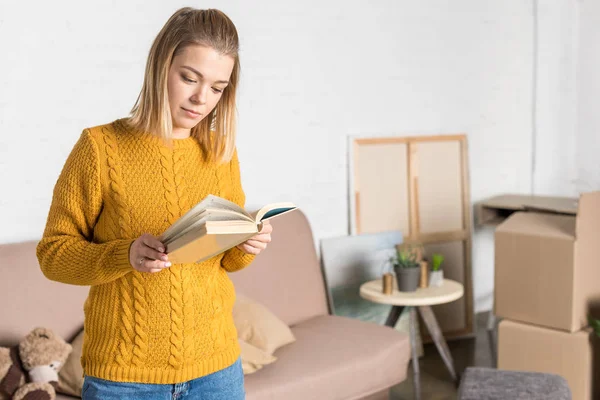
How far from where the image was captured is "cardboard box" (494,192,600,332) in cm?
303

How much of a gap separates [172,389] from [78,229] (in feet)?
1.09

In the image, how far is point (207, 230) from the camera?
1.15m

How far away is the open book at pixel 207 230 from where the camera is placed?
1175 mm

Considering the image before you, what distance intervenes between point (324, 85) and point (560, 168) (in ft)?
6.55

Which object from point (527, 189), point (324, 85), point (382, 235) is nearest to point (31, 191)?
point (324, 85)

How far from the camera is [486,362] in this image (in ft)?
12.5

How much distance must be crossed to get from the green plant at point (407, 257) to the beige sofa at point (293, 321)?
1.27 feet

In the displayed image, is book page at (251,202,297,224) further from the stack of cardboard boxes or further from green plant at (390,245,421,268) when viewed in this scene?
green plant at (390,245,421,268)

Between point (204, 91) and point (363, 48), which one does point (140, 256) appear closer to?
point (204, 91)

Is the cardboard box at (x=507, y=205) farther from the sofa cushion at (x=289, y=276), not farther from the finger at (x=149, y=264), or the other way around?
the finger at (x=149, y=264)

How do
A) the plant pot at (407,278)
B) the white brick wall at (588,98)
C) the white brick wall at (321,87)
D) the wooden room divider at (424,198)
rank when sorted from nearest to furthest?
the white brick wall at (321,87), the plant pot at (407,278), the wooden room divider at (424,198), the white brick wall at (588,98)

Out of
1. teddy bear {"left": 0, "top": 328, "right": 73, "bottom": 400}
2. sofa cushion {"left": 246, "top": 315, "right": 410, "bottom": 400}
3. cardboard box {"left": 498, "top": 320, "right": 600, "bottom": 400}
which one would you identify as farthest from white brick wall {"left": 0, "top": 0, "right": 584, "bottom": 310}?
cardboard box {"left": 498, "top": 320, "right": 600, "bottom": 400}

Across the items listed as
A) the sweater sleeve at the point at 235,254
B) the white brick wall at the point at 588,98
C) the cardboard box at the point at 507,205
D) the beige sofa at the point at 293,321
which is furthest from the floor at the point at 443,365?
the sweater sleeve at the point at 235,254

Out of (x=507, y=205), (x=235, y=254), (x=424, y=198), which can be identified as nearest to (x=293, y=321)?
(x=424, y=198)
